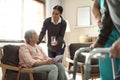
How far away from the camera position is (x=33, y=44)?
361 cm

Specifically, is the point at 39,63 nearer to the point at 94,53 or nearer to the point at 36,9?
the point at 94,53

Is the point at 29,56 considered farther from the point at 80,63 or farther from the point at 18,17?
the point at 18,17

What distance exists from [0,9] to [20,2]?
0.83 m

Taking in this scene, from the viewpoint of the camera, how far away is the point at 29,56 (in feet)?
11.3

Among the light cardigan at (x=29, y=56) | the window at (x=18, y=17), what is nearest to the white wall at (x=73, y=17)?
the window at (x=18, y=17)

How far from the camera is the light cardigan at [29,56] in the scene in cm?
340

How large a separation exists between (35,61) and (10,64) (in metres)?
0.34

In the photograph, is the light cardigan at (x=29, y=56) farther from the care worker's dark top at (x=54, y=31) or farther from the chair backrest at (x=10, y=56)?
the care worker's dark top at (x=54, y=31)

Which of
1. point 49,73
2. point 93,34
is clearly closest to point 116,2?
point 49,73

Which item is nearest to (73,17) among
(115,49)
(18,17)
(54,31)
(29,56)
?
(18,17)

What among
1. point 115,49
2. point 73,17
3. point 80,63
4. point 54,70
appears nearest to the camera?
point 115,49

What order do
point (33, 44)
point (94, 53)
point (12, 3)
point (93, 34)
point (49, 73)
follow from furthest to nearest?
point (93, 34)
point (12, 3)
point (33, 44)
point (49, 73)
point (94, 53)

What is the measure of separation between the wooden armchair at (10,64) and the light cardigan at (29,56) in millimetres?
94

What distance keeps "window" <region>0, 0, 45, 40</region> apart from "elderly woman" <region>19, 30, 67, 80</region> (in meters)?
1.96
